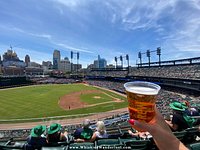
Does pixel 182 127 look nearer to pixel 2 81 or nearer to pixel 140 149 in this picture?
pixel 140 149

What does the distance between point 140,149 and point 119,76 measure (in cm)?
8171

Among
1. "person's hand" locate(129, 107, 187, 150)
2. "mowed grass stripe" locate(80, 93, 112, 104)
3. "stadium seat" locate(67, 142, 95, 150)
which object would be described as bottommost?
"mowed grass stripe" locate(80, 93, 112, 104)

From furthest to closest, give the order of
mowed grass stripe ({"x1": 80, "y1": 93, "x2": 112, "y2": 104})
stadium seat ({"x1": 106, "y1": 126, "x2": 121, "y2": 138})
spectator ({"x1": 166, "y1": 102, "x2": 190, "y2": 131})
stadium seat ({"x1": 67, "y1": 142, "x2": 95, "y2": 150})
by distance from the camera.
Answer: mowed grass stripe ({"x1": 80, "y1": 93, "x2": 112, "y2": 104})
stadium seat ({"x1": 106, "y1": 126, "x2": 121, "y2": 138})
spectator ({"x1": 166, "y1": 102, "x2": 190, "y2": 131})
stadium seat ({"x1": 67, "y1": 142, "x2": 95, "y2": 150})

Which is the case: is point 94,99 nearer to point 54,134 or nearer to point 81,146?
point 54,134

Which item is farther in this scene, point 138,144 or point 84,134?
point 84,134

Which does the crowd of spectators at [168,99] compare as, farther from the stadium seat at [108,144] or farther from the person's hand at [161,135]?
the person's hand at [161,135]

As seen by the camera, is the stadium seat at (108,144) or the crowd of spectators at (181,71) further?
the crowd of spectators at (181,71)

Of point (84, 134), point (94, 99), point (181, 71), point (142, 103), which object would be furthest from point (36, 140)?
point (181, 71)

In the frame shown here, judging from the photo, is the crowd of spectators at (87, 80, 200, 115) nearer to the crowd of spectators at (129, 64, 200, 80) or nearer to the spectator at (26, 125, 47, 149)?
the crowd of spectators at (129, 64, 200, 80)

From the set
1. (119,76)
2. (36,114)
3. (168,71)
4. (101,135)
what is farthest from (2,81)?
(101,135)

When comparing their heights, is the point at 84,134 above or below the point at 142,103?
below

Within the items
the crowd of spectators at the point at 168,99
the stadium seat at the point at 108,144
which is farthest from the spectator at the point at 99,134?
the crowd of spectators at the point at 168,99

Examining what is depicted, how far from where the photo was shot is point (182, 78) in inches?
1994

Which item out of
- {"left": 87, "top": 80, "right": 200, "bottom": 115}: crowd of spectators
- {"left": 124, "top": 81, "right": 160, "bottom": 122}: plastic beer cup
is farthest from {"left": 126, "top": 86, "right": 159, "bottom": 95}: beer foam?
{"left": 87, "top": 80, "right": 200, "bottom": 115}: crowd of spectators
